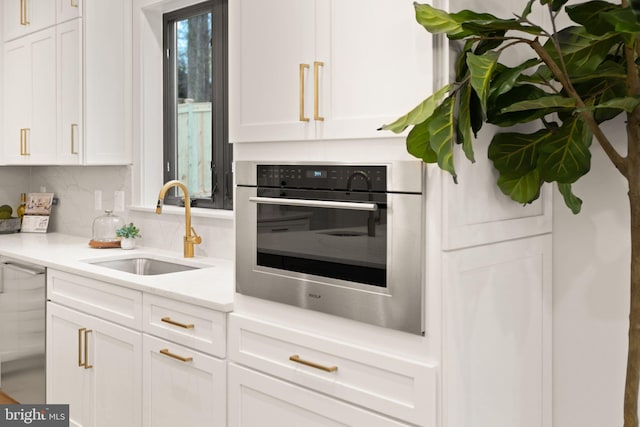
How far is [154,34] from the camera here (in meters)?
3.53

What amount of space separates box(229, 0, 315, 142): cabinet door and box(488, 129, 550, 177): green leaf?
0.51m

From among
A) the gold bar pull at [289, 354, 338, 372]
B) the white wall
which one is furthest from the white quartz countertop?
the white wall

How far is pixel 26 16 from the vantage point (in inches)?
151

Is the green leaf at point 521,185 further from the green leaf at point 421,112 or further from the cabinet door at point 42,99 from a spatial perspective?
the cabinet door at point 42,99

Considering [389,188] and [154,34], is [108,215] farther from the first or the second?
[389,188]

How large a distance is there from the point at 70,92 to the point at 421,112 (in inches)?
104

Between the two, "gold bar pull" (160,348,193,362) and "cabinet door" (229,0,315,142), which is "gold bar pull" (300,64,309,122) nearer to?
"cabinet door" (229,0,315,142)

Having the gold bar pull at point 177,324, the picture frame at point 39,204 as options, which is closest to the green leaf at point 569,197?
the gold bar pull at point 177,324

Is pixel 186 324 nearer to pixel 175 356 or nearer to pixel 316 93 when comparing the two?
pixel 175 356

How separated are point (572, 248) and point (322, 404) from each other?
921 millimetres

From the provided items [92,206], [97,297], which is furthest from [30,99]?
[97,297]

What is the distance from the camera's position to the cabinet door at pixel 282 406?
1.77 meters

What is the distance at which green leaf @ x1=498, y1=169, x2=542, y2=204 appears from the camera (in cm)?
172

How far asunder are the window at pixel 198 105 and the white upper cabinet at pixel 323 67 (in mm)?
1161
